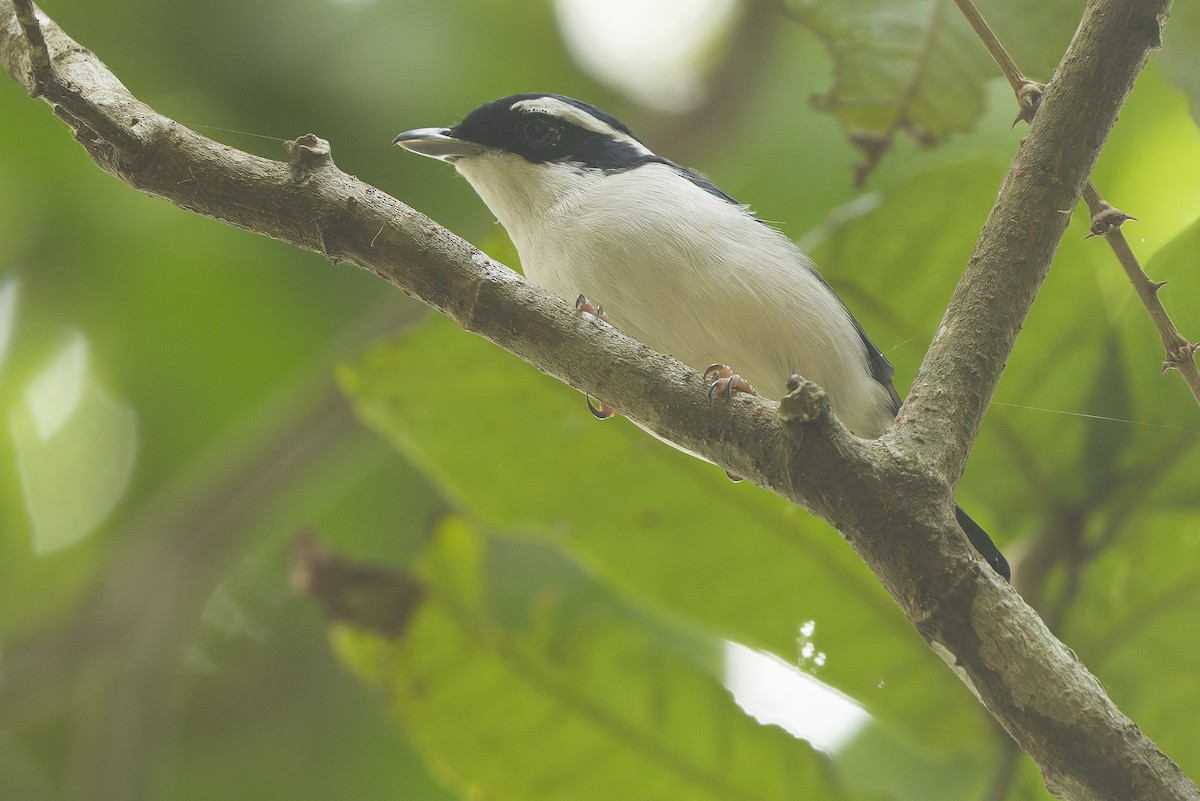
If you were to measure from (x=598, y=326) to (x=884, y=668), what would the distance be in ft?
3.07

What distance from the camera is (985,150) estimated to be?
62.2 inches

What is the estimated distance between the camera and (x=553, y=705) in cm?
185

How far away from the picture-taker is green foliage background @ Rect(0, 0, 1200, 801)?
1583 mm

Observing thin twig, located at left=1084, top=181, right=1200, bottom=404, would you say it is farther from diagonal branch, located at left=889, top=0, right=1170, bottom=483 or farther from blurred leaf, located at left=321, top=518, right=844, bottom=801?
blurred leaf, located at left=321, top=518, right=844, bottom=801

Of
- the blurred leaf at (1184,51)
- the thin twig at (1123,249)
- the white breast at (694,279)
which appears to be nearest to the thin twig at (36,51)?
the white breast at (694,279)

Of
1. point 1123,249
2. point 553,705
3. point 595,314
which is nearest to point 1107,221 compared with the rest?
point 1123,249

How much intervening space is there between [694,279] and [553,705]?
0.78 m

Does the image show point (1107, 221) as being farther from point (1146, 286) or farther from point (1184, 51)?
point (1184, 51)

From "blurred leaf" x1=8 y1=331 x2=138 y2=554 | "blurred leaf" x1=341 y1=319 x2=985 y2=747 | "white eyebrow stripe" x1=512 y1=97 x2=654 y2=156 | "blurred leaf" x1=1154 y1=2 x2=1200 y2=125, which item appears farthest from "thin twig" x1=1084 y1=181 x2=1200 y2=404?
"blurred leaf" x1=8 y1=331 x2=138 y2=554

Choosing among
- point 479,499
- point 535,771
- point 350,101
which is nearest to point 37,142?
point 350,101

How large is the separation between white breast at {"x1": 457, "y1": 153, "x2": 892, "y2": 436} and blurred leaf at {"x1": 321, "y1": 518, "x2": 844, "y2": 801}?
549 mm

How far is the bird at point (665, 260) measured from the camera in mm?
1468

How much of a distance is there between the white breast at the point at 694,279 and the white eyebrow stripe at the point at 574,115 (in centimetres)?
12

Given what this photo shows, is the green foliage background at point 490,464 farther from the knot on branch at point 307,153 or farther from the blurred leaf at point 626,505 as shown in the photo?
the knot on branch at point 307,153
